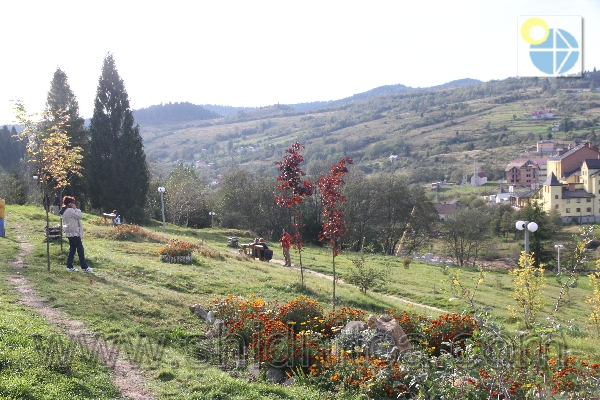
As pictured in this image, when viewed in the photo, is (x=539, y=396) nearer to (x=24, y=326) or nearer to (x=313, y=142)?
(x=24, y=326)

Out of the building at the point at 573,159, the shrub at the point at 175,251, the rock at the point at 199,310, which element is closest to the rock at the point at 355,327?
the rock at the point at 199,310

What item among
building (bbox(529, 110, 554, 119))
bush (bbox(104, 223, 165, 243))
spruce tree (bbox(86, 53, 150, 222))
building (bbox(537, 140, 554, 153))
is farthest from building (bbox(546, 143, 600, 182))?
bush (bbox(104, 223, 165, 243))

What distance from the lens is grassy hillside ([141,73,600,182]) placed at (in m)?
119

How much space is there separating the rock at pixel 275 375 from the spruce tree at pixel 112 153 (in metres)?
32.3

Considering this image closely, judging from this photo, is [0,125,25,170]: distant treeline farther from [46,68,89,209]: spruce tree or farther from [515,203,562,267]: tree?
[515,203,562,267]: tree

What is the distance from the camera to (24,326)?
6848 mm

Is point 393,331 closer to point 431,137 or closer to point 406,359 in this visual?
point 406,359

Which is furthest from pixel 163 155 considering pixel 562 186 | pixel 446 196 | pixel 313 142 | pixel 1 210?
pixel 1 210

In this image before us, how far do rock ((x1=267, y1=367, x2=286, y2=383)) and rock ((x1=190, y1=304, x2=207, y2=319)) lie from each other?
249cm

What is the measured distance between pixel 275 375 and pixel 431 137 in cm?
14484

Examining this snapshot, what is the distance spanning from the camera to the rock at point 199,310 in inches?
368

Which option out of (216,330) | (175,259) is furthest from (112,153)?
(216,330)

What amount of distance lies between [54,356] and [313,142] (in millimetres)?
151194

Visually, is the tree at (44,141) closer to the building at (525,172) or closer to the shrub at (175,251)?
the shrub at (175,251)
